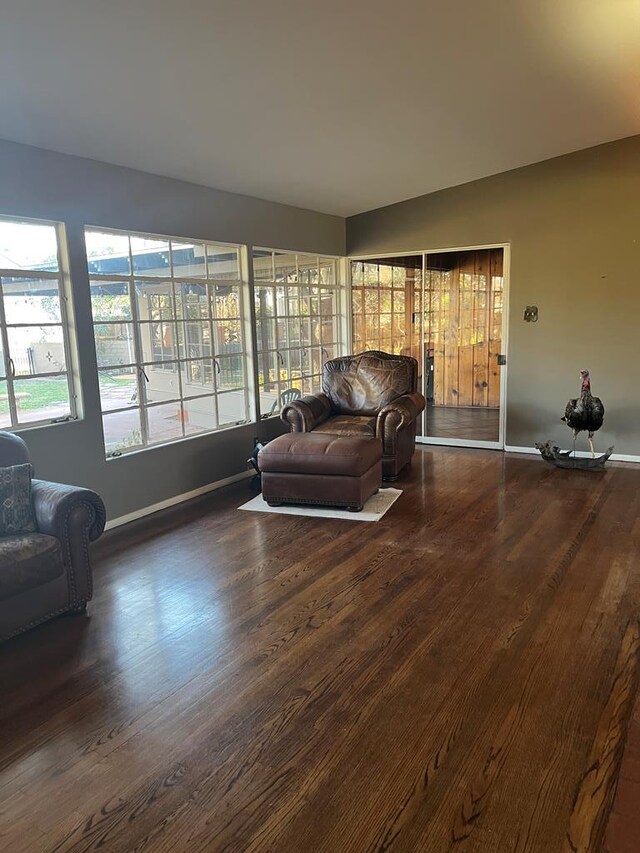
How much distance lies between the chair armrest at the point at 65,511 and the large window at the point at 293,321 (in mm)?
2855

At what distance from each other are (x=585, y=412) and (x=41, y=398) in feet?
14.2

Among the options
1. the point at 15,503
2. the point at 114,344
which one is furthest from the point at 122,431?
the point at 15,503

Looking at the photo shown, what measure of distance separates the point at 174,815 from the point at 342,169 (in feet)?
15.7

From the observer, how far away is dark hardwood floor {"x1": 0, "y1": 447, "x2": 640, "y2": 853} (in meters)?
1.74

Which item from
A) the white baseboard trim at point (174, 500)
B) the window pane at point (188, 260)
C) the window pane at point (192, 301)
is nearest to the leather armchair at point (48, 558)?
the white baseboard trim at point (174, 500)

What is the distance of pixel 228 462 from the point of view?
5316 mm

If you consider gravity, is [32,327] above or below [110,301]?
below

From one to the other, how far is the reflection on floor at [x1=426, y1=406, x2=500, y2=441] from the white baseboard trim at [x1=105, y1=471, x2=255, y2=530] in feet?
7.44

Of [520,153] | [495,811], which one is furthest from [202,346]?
[495,811]

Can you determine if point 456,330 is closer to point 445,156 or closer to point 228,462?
point 445,156

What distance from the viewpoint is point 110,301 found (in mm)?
4246

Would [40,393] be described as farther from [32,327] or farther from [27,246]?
[27,246]

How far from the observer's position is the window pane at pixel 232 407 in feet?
17.5

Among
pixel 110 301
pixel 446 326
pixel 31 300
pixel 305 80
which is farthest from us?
pixel 446 326
